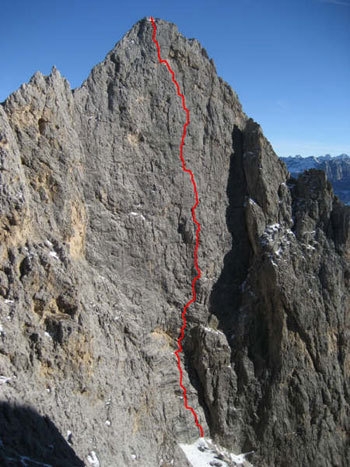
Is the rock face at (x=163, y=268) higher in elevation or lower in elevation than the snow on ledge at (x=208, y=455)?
higher

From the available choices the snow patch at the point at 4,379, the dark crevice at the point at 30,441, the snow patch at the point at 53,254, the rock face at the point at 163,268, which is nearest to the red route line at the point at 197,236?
the rock face at the point at 163,268

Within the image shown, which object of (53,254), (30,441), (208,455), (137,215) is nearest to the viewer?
(30,441)

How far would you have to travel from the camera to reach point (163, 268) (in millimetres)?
30359

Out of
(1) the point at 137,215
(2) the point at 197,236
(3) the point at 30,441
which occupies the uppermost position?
(1) the point at 137,215

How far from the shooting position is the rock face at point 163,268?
2227cm

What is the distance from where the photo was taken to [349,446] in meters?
31.6

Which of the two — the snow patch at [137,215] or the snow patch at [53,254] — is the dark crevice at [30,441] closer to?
the snow patch at [53,254]

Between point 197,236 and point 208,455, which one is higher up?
point 197,236

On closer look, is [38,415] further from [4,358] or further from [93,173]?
[93,173]

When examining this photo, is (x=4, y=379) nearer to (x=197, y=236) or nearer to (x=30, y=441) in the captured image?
(x=30, y=441)

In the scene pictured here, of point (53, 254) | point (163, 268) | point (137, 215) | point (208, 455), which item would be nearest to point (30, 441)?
point (53, 254)

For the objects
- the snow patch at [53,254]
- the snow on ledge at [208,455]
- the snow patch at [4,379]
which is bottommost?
the snow on ledge at [208,455]

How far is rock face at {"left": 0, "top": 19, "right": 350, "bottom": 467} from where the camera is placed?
877 inches

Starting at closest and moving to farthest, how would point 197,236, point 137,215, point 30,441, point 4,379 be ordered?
point 30,441 → point 4,379 → point 137,215 → point 197,236
